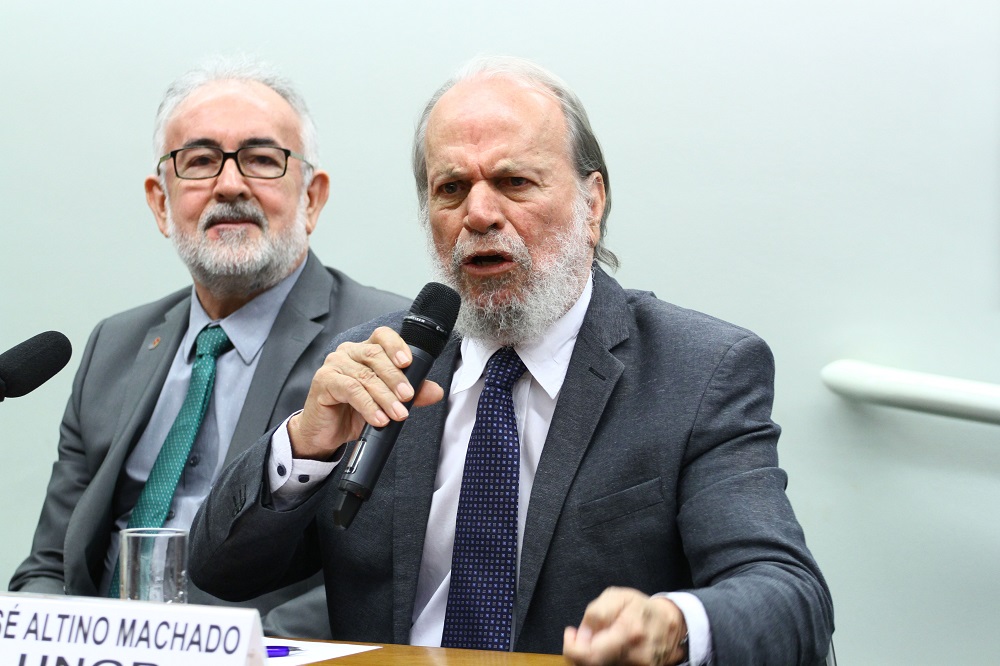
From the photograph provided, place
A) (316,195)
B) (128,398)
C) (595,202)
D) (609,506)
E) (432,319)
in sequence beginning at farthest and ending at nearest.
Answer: (316,195) < (128,398) < (595,202) < (609,506) < (432,319)

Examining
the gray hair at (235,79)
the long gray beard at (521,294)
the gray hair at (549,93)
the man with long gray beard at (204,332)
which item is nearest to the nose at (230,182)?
the man with long gray beard at (204,332)

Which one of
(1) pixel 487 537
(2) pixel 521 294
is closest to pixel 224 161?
(2) pixel 521 294

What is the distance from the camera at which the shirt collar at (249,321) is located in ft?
8.41

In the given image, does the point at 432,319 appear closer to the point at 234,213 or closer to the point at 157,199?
the point at 234,213

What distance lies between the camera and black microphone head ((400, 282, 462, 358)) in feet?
4.82

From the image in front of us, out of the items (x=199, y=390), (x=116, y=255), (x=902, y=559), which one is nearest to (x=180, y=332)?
(x=199, y=390)

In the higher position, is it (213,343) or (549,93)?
(549,93)

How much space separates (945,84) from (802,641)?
1.66 meters

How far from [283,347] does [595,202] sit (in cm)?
85

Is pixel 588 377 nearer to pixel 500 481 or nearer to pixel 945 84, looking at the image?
pixel 500 481

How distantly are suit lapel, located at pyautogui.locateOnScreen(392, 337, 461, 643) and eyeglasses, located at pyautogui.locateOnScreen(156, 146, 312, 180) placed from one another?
1.04 meters

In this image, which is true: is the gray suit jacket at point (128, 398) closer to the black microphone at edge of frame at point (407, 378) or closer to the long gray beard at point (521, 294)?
the long gray beard at point (521, 294)

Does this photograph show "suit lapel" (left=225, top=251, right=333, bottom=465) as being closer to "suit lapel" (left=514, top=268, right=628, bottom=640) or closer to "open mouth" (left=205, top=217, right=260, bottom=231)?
"open mouth" (left=205, top=217, right=260, bottom=231)

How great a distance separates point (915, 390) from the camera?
7.99 ft
